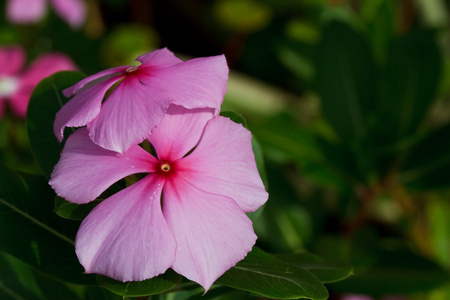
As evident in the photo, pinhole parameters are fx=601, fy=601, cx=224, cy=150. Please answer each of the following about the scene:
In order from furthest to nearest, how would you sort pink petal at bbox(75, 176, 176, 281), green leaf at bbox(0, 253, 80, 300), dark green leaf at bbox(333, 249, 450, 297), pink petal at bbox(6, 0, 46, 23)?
pink petal at bbox(6, 0, 46, 23), dark green leaf at bbox(333, 249, 450, 297), green leaf at bbox(0, 253, 80, 300), pink petal at bbox(75, 176, 176, 281)

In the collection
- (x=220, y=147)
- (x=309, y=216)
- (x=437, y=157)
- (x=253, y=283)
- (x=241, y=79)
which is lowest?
(x=309, y=216)

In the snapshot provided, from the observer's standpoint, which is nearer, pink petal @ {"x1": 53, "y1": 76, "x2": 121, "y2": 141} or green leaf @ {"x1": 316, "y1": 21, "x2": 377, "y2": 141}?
Answer: pink petal @ {"x1": 53, "y1": 76, "x2": 121, "y2": 141}

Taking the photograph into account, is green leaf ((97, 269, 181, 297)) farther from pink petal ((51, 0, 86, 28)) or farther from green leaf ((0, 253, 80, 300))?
pink petal ((51, 0, 86, 28))

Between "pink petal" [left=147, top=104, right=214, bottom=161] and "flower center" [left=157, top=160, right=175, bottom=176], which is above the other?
"pink petal" [left=147, top=104, right=214, bottom=161]

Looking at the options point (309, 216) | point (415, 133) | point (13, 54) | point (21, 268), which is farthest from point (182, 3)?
point (21, 268)

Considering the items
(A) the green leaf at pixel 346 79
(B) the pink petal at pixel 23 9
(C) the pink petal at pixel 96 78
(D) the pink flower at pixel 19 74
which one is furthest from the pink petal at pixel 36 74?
(C) the pink petal at pixel 96 78

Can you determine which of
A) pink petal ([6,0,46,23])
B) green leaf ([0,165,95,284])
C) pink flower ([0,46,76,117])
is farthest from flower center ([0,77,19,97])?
green leaf ([0,165,95,284])

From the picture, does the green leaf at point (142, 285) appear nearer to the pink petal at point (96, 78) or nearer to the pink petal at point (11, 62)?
the pink petal at point (96, 78)

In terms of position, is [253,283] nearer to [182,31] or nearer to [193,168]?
[193,168]
